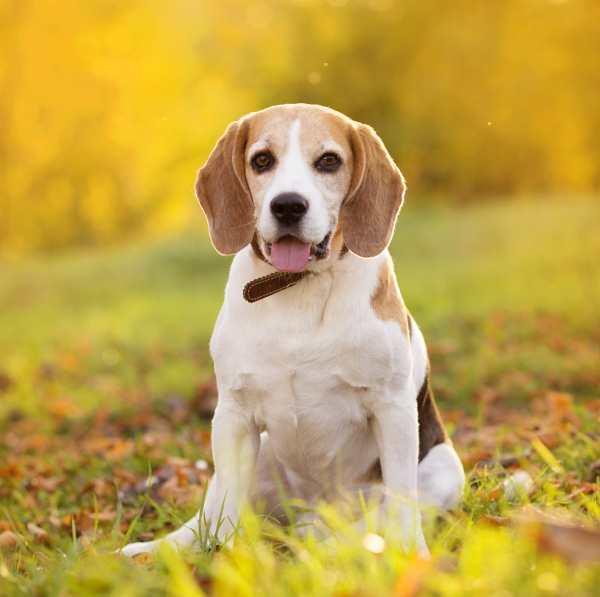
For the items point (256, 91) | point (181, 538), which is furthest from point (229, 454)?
point (256, 91)

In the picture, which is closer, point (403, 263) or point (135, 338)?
point (135, 338)

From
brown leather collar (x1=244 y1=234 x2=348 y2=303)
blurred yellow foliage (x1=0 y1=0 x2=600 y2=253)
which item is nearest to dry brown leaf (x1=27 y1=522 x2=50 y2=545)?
brown leather collar (x1=244 y1=234 x2=348 y2=303)

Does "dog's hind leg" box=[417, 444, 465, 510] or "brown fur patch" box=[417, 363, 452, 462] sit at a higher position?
"brown fur patch" box=[417, 363, 452, 462]

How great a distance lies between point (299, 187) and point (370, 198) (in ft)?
1.25

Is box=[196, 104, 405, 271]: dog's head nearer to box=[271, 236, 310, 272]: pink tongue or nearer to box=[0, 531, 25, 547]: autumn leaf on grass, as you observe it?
box=[271, 236, 310, 272]: pink tongue

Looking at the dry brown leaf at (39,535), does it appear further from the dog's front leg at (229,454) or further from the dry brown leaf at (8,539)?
the dog's front leg at (229,454)

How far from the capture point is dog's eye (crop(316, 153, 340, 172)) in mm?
2625

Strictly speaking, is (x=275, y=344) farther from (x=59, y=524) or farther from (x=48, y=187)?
(x=48, y=187)

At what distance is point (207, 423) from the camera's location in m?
5.28

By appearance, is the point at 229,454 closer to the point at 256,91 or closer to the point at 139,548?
the point at 139,548

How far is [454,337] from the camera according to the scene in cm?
700

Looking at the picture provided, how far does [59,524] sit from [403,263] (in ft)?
31.0

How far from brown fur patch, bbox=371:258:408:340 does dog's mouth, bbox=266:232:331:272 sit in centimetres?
29

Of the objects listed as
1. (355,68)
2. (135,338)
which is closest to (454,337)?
(135,338)
